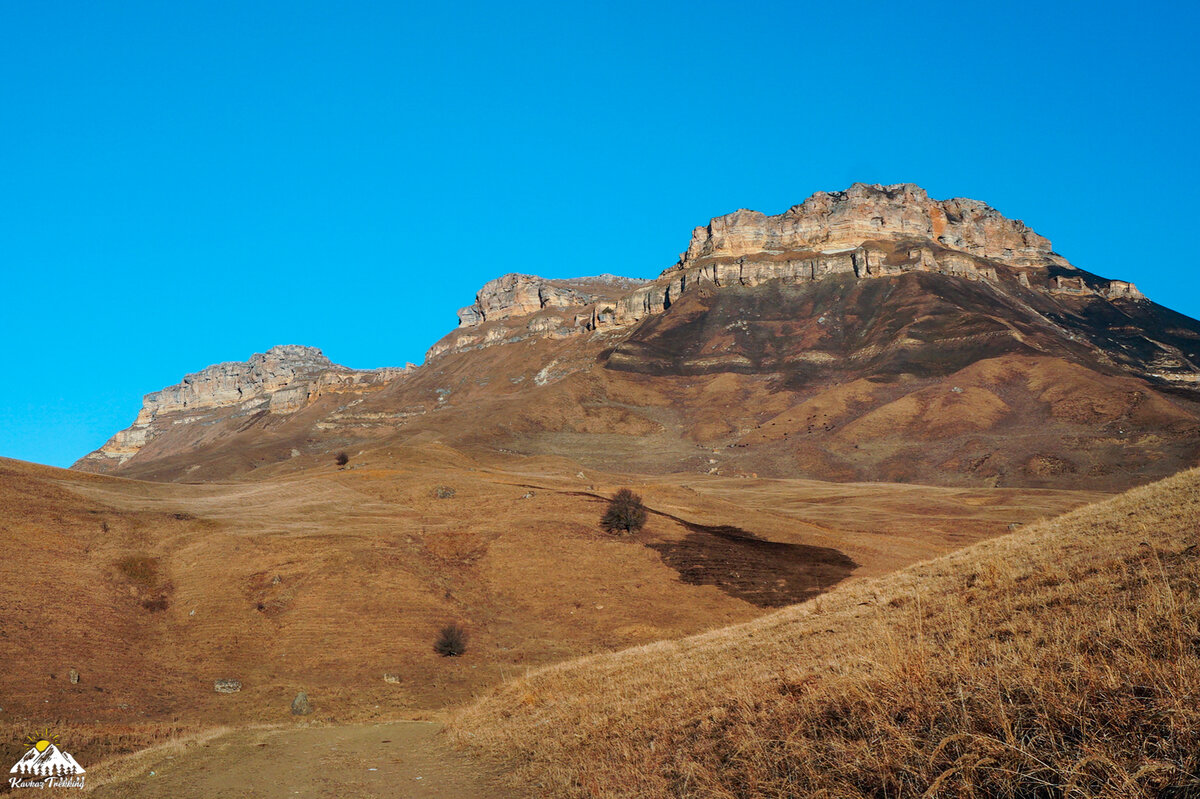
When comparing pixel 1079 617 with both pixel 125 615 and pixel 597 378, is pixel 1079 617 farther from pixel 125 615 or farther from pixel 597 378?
pixel 597 378

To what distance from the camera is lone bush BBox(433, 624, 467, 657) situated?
28281 mm

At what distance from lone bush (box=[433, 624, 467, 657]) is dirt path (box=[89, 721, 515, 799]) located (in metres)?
11.1

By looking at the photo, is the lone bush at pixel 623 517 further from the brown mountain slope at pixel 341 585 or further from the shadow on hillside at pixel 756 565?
the shadow on hillside at pixel 756 565

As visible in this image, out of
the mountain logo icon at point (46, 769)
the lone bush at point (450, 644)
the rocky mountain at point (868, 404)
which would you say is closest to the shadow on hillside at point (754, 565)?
the lone bush at point (450, 644)

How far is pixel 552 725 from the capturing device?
1313cm

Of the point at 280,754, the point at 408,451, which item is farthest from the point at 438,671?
the point at 408,451

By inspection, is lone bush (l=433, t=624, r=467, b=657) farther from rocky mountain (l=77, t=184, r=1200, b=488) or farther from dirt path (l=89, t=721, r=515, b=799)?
rocky mountain (l=77, t=184, r=1200, b=488)

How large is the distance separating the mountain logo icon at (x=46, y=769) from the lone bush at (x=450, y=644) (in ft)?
51.1

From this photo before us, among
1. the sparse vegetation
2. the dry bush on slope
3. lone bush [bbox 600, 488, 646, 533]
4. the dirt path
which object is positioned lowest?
the dirt path

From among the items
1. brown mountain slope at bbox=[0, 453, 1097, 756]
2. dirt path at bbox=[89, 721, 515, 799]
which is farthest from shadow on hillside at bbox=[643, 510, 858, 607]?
dirt path at bbox=[89, 721, 515, 799]

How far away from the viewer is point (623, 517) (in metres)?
43.8

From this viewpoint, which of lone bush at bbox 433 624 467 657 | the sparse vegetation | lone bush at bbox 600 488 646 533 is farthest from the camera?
lone bush at bbox 600 488 646 533

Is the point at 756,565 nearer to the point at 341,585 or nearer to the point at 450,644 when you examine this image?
the point at 450,644

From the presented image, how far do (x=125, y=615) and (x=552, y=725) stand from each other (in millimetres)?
23456
